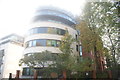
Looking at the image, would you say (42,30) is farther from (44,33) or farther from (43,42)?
(43,42)

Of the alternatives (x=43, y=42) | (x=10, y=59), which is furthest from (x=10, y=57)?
(x=43, y=42)

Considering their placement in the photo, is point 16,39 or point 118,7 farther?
point 16,39

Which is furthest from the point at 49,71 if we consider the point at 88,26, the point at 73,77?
the point at 88,26

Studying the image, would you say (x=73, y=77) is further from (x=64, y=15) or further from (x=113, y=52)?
(x=64, y=15)

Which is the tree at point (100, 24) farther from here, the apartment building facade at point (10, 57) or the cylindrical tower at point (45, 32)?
the apartment building facade at point (10, 57)

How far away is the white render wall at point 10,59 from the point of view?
36.0 ft

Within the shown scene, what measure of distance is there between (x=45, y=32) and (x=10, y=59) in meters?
4.48

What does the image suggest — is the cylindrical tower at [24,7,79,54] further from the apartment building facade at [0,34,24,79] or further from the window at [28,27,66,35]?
the apartment building facade at [0,34,24,79]

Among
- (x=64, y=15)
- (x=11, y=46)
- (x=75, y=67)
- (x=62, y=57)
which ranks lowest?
(x=75, y=67)

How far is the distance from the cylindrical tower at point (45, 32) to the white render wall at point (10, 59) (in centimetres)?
252

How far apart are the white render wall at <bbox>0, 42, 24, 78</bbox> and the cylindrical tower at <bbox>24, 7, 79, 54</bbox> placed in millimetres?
2517

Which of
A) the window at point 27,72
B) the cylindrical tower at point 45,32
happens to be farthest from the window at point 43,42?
the window at point 27,72

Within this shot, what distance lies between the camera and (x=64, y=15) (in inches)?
442

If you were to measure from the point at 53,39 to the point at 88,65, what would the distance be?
4015 millimetres
